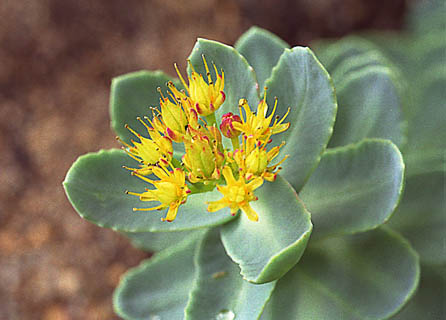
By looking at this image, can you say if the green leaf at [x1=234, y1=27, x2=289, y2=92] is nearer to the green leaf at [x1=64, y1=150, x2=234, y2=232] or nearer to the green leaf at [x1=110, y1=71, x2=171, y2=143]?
the green leaf at [x1=110, y1=71, x2=171, y2=143]

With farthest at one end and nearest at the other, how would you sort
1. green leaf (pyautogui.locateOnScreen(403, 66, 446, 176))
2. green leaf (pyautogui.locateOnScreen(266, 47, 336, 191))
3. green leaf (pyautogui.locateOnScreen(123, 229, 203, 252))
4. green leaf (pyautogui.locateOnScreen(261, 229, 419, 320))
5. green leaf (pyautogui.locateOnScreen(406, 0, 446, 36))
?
1. green leaf (pyautogui.locateOnScreen(406, 0, 446, 36))
2. green leaf (pyautogui.locateOnScreen(403, 66, 446, 176))
3. green leaf (pyautogui.locateOnScreen(123, 229, 203, 252))
4. green leaf (pyautogui.locateOnScreen(261, 229, 419, 320))
5. green leaf (pyautogui.locateOnScreen(266, 47, 336, 191))

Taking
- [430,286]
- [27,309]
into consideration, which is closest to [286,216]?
[430,286]

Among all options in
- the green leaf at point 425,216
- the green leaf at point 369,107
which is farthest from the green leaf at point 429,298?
the green leaf at point 369,107

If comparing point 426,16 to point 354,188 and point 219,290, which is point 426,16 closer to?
point 354,188

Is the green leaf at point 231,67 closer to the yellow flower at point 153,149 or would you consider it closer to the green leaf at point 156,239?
the yellow flower at point 153,149

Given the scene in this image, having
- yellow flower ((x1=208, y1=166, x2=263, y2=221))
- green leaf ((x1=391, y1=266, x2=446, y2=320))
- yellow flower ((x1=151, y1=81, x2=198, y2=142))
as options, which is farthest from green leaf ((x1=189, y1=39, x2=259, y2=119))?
green leaf ((x1=391, y1=266, x2=446, y2=320))

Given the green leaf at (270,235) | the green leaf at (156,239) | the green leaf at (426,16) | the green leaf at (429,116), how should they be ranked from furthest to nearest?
the green leaf at (426,16) < the green leaf at (429,116) < the green leaf at (156,239) < the green leaf at (270,235)

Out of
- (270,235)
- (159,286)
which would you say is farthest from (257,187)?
(159,286)
